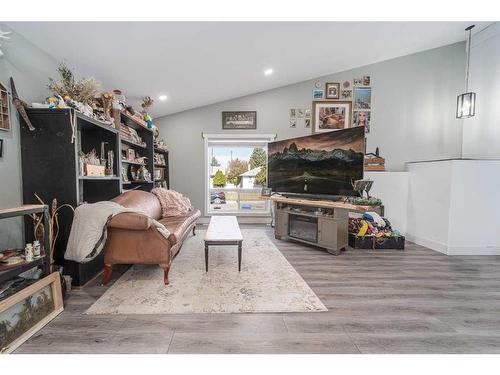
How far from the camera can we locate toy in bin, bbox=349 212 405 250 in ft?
10.7

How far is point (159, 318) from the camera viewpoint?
1.62 metres

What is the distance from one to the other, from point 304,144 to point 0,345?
379 cm

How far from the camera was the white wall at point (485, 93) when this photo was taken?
344 cm

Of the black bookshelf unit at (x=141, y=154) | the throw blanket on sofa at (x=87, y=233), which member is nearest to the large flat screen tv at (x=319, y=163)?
the black bookshelf unit at (x=141, y=154)

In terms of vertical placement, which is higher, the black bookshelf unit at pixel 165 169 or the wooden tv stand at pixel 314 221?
the black bookshelf unit at pixel 165 169

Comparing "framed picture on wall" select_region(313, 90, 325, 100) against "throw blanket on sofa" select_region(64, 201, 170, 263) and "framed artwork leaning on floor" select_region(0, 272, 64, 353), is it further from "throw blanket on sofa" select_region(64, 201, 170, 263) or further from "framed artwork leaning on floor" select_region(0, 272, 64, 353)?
"framed artwork leaning on floor" select_region(0, 272, 64, 353)

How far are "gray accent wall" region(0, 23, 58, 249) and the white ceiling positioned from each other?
16cm

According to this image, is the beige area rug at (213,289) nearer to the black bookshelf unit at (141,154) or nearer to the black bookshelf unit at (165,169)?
the black bookshelf unit at (141,154)

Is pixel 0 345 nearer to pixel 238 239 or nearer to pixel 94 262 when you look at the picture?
pixel 94 262

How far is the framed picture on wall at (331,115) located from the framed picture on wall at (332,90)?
0.13m

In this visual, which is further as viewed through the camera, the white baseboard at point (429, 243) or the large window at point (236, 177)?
the large window at point (236, 177)

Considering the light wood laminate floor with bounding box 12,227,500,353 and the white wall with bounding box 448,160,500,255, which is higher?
the white wall with bounding box 448,160,500,255

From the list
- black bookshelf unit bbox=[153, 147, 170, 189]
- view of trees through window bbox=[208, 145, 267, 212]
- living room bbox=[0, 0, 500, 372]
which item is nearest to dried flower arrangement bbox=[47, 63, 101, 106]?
living room bbox=[0, 0, 500, 372]
